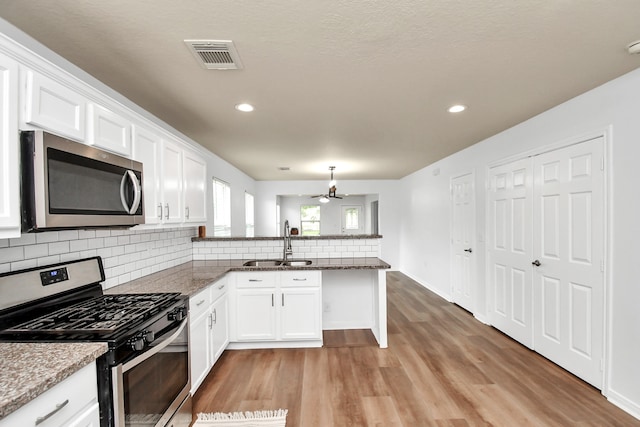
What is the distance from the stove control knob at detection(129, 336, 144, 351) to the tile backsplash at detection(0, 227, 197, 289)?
791mm

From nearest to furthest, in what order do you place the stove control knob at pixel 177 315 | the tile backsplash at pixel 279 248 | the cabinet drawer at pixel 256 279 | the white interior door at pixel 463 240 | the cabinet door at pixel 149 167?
the stove control knob at pixel 177 315, the cabinet door at pixel 149 167, the cabinet drawer at pixel 256 279, the tile backsplash at pixel 279 248, the white interior door at pixel 463 240

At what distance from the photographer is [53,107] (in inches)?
55.2

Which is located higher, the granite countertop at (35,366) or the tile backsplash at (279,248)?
the tile backsplash at (279,248)

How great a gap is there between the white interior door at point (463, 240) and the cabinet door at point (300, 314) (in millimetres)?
2506

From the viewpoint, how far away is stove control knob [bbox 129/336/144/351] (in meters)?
1.41

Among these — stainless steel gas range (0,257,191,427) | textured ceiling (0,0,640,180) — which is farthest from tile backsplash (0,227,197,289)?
textured ceiling (0,0,640,180)

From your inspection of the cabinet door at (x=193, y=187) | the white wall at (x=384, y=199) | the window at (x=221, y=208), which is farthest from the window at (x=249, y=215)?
the cabinet door at (x=193, y=187)

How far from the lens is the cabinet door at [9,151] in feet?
3.79

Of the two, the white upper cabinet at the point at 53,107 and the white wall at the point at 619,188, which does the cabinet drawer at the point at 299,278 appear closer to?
the white upper cabinet at the point at 53,107

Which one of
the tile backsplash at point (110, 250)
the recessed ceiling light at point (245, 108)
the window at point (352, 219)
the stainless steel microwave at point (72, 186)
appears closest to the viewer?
the stainless steel microwave at point (72, 186)

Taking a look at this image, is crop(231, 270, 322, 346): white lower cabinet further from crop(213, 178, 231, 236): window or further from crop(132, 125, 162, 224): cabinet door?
crop(213, 178, 231, 236): window

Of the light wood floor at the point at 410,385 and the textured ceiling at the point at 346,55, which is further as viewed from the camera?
the light wood floor at the point at 410,385

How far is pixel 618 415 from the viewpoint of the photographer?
217 centimetres

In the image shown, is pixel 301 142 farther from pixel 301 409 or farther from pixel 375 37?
pixel 301 409
